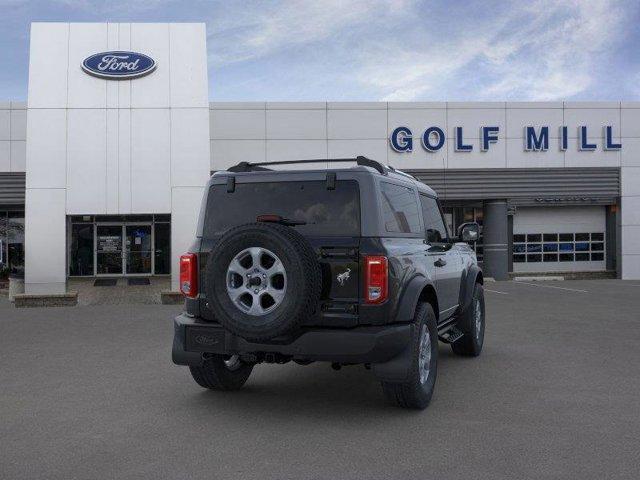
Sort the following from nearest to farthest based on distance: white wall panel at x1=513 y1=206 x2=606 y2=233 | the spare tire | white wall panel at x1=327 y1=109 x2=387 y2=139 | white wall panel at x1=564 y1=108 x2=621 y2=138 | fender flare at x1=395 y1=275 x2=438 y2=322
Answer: the spare tire → fender flare at x1=395 y1=275 x2=438 y2=322 → white wall panel at x1=327 y1=109 x2=387 y2=139 → white wall panel at x1=564 y1=108 x2=621 y2=138 → white wall panel at x1=513 y1=206 x2=606 y2=233

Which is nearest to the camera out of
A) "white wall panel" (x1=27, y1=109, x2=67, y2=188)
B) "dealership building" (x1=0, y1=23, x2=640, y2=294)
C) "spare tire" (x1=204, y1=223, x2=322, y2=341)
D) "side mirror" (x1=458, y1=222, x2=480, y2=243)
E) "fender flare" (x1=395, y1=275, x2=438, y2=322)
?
"spare tire" (x1=204, y1=223, x2=322, y2=341)

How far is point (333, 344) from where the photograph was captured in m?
4.96

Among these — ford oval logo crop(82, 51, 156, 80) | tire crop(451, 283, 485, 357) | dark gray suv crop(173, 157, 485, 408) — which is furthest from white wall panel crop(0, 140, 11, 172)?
dark gray suv crop(173, 157, 485, 408)

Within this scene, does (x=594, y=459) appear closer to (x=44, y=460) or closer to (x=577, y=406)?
(x=577, y=406)

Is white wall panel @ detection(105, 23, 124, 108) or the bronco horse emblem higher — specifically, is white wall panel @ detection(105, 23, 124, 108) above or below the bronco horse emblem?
above

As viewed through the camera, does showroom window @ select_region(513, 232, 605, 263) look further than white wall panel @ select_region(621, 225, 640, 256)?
Yes

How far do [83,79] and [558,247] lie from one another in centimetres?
1963

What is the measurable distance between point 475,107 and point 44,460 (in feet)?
77.9

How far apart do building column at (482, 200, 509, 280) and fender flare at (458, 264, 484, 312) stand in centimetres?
1868

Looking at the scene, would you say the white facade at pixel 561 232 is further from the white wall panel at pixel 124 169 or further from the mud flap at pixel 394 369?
the mud flap at pixel 394 369

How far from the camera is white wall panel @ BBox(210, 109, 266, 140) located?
2483cm

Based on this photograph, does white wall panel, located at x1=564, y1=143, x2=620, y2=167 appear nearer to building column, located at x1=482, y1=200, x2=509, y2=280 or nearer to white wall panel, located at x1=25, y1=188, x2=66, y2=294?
building column, located at x1=482, y1=200, x2=509, y2=280

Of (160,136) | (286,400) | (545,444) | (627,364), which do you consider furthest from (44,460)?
(160,136)

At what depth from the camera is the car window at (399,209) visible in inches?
217
